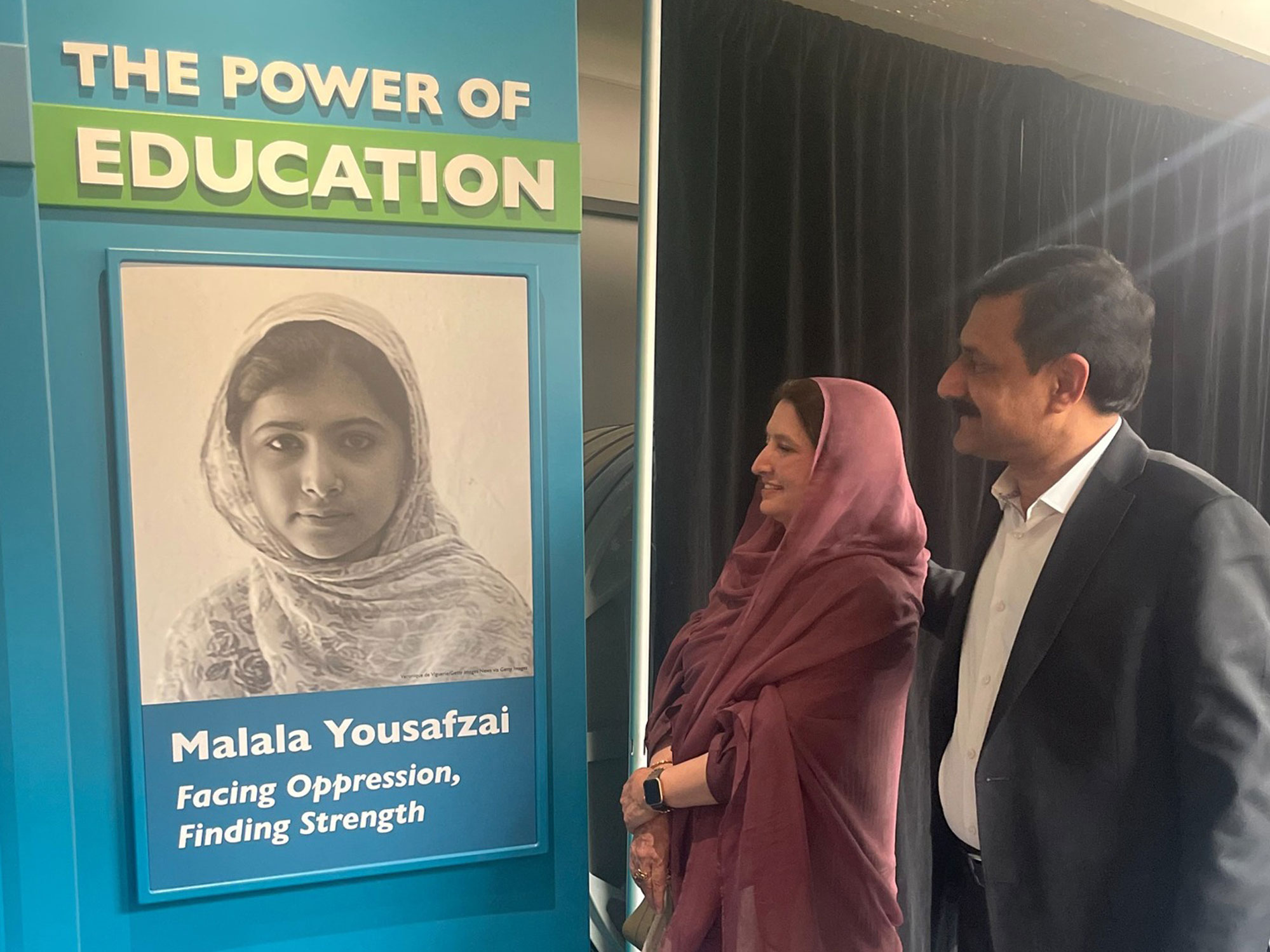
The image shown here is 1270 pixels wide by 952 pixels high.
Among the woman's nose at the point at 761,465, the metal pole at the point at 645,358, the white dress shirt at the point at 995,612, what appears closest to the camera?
the white dress shirt at the point at 995,612

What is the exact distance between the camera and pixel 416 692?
1.35 meters

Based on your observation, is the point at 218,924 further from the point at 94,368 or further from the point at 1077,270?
the point at 1077,270

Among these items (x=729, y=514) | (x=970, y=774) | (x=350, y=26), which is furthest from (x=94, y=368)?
(x=970, y=774)

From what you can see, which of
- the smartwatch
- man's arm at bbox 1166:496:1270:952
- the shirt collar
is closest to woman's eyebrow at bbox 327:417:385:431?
the smartwatch

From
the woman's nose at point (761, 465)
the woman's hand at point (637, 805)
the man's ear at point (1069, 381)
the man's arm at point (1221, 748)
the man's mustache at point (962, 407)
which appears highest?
the man's ear at point (1069, 381)

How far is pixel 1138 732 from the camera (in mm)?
949

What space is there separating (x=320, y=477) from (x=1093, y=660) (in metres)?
1.12

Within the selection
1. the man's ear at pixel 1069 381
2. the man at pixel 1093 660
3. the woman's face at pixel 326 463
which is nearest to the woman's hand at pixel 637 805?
the man at pixel 1093 660

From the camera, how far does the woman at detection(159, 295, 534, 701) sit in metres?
1.27

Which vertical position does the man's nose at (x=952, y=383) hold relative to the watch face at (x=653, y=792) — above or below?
above

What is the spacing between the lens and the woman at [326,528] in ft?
4.17

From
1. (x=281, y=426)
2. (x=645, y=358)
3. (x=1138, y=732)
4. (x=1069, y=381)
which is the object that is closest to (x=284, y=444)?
(x=281, y=426)

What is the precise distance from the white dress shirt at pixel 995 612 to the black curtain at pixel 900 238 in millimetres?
47

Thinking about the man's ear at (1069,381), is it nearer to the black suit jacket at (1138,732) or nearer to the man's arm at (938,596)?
the black suit jacket at (1138,732)
